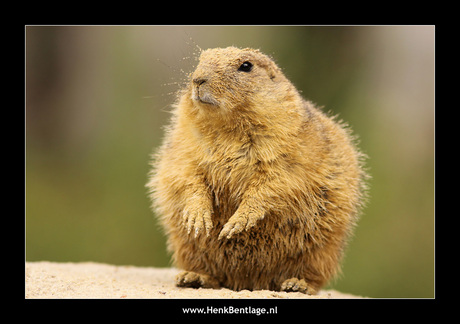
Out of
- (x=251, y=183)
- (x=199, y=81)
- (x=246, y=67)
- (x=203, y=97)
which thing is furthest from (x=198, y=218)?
(x=246, y=67)

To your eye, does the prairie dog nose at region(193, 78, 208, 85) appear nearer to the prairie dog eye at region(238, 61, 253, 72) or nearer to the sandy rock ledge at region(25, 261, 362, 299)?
the prairie dog eye at region(238, 61, 253, 72)

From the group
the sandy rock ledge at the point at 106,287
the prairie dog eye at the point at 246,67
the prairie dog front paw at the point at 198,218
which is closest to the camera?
the sandy rock ledge at the point at 106,287

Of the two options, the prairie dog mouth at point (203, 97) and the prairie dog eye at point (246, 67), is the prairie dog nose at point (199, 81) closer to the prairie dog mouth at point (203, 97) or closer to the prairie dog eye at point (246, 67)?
the prairie dog mouth at point (203, 97)

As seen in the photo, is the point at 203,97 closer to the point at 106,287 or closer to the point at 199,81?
the point at 199,81

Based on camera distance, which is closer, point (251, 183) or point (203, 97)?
point (203, 97)

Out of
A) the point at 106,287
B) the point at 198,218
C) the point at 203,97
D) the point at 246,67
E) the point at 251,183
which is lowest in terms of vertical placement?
the point at 106,287

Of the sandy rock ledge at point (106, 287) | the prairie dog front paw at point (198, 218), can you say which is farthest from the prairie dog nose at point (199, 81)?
the sandy rock ledge at point (106, 287)

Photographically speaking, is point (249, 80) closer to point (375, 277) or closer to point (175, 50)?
point (175, 50)

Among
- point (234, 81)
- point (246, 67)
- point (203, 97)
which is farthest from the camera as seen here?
→ point (246, 67)
